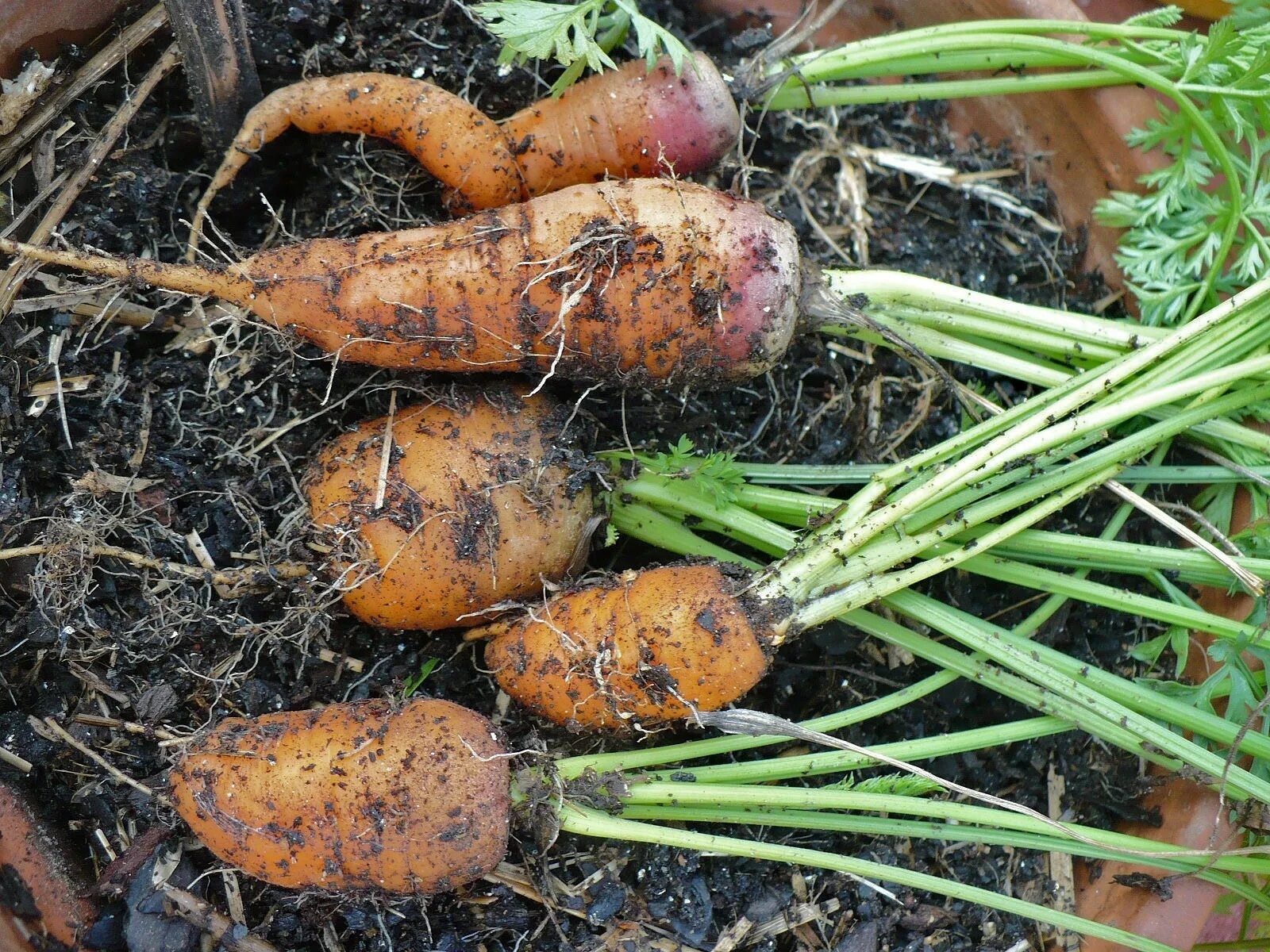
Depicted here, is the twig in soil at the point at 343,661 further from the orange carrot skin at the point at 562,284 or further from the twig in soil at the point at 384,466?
the orange carrot skin at the point at 562,284

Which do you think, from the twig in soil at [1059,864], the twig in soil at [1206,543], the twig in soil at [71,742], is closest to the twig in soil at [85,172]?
the twig in soil at [71,742]

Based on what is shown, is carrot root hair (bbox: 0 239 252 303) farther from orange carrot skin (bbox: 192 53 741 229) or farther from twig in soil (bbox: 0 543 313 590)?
twig in soil (bbox: 0 543 313 590)

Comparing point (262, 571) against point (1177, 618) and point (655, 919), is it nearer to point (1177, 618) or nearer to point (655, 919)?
point (655, 919)

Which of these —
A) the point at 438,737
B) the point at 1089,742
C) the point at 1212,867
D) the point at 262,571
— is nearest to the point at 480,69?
the point at 262,571

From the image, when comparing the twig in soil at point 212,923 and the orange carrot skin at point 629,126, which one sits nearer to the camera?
the twig in soil at point 212,923

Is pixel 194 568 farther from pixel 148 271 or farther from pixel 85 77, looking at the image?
pixel 85 77

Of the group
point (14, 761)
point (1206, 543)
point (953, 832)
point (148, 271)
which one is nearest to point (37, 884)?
point (14, 761)
